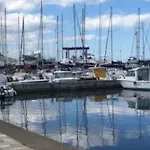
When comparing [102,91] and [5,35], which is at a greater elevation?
[5,35]

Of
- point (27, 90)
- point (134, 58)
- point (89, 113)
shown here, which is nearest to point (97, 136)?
point (89, 113)

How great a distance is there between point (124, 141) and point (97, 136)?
5.61ft

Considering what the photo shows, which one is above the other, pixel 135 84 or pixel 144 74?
pixel 144 74

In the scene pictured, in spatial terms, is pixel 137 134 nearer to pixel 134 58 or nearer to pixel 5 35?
pixel 5 35

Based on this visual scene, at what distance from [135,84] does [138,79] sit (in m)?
0.98

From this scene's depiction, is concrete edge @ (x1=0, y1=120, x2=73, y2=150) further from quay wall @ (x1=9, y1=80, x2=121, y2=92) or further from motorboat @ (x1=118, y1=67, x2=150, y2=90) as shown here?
motorboat @ (x1=118, y1=67, x2=150, y2=90)

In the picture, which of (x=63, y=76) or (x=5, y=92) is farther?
(x=63, y=76)

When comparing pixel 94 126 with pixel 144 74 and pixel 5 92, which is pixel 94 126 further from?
Answer: pixel 144 74

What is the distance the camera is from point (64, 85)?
176ft

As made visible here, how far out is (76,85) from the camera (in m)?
54.3

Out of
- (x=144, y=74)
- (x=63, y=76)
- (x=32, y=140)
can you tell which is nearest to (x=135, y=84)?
(x=144, y=74)

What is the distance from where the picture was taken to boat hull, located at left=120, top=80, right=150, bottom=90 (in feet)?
173

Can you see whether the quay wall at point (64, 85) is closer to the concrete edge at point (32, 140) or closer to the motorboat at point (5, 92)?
the motorboat at point (5, 92)

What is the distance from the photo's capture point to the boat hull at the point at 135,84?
5272 centimetres
